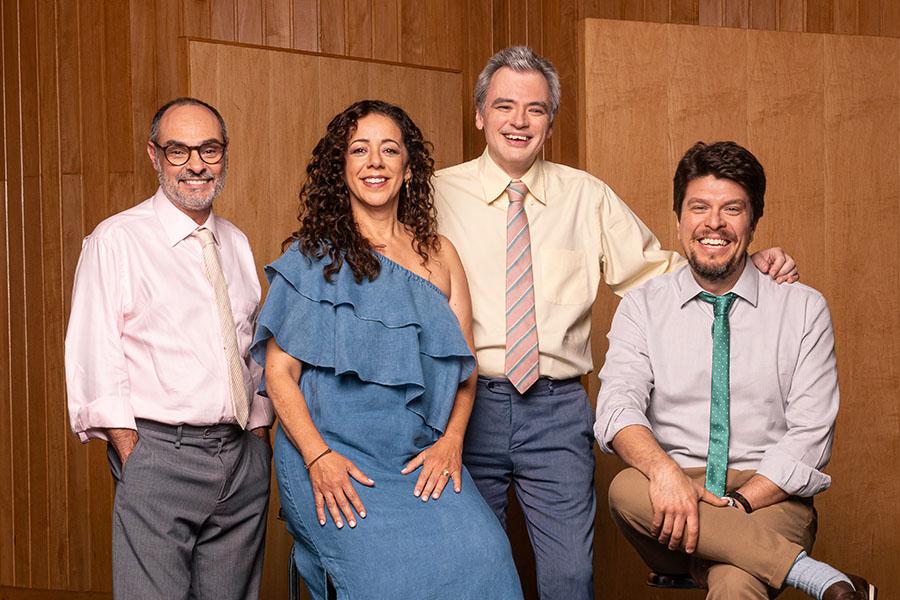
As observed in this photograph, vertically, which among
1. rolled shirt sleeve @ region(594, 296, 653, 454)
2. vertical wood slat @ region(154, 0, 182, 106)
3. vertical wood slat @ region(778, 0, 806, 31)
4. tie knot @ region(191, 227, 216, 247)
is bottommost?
rolled shirt sleeve @ region(594, 296, 653, 454)

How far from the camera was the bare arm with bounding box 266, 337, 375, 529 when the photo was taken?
7.72ft

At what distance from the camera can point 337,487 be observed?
2.36m

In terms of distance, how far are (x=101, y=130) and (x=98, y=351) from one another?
1.61m

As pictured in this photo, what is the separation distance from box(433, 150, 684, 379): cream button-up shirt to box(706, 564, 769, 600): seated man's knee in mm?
757

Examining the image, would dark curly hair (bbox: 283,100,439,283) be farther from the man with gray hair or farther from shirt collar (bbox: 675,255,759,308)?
shirt collar (bbox: 675,255,759,308)

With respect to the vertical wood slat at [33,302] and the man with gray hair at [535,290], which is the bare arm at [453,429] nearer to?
the man with gray hair at [535,290]

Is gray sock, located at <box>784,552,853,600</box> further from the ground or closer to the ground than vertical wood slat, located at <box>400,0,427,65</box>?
closer to the ground

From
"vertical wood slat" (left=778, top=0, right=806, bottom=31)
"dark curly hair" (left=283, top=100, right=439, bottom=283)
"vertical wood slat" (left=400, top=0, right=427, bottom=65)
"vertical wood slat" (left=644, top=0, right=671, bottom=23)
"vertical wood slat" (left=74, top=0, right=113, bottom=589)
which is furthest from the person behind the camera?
"vertical wood slat" (left=400, top=0, right=427, bottom=65)

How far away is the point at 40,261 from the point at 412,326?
215 cm

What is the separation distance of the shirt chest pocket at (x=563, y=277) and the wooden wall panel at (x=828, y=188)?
67 centimetres

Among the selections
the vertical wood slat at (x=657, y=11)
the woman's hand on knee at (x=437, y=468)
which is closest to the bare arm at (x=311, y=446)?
the woman's hand on knee at (x=437, y=468)

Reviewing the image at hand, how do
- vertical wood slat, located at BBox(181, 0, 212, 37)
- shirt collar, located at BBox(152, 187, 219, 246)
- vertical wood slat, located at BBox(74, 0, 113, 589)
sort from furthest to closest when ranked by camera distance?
vertical wood slat, located at BBox(74, 0, 113, 589) → vertical wood slat, located at BBox(181, 0, 212, 37) → shirt collar, located at BBox(152, 187, 219, 246)

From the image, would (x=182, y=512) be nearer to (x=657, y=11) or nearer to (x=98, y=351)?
(x=98, y=351)

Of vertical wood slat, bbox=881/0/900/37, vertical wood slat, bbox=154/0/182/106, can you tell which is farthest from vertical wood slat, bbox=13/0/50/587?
vertical wood slat, bbox=881/0/900/37
